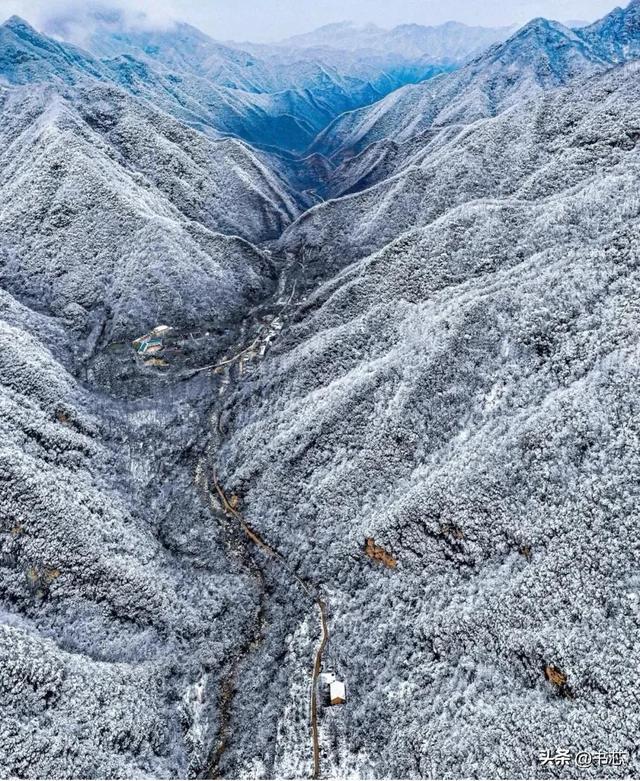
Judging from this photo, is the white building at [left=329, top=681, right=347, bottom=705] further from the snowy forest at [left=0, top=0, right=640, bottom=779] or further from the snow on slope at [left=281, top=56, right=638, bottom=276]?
the snow on slope at [left=281, top=56, right=638, bottom=276]

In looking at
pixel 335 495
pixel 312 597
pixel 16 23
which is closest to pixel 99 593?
A: pixel 312 597

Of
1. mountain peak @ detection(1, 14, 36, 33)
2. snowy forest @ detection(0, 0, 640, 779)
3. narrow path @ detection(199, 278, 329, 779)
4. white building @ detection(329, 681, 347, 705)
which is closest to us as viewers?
snowy forest @ detection(0, 0, 640, 779)

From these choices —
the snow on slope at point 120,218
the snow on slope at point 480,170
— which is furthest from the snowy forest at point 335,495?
the snow on slope at point 480,170

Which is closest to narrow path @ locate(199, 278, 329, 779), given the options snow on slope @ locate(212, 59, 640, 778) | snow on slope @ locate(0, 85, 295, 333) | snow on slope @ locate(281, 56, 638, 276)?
snow on slope @ locate(212, 59, 640, 778)

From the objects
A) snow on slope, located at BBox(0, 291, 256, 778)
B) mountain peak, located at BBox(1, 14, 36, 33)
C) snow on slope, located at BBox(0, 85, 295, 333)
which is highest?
mountain peak, located at BBox(1, 14, 36, 33)

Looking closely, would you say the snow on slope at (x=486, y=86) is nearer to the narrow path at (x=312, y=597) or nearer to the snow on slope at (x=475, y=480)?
the snow on slope at (x=475, y=480)
